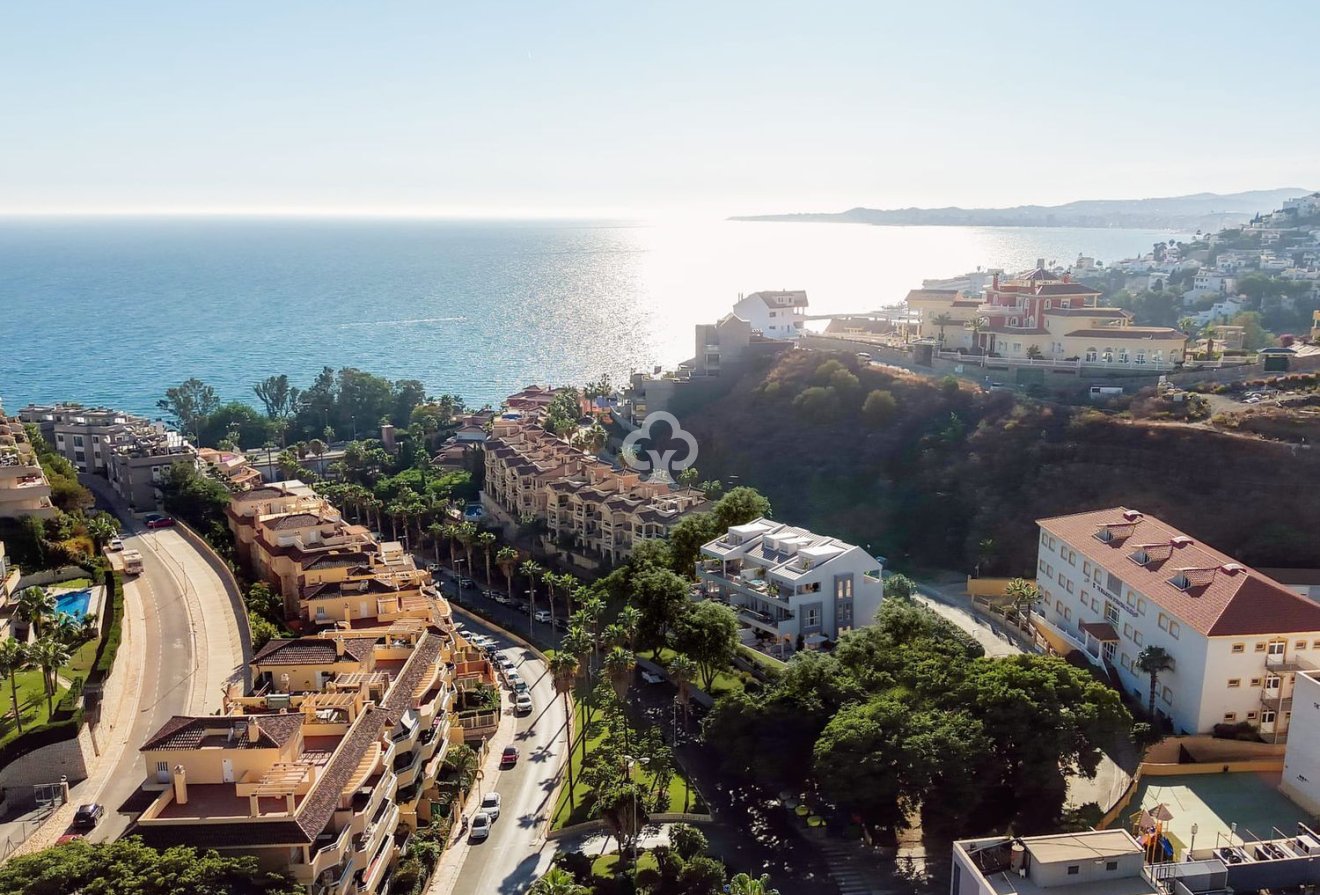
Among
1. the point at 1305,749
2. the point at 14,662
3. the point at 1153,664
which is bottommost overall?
the point at 1305,749

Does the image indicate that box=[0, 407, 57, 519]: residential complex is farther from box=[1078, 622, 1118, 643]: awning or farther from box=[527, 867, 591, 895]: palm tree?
box=[1078, 622, 1118, 643]: awning

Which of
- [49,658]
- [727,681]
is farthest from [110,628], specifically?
[727,681]

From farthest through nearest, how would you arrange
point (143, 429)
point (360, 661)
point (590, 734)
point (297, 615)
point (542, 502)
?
point (143, 429), point (542, 502), point (297, 615), point (590, 734), point (360, 661)

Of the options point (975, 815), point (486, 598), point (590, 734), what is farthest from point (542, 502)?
point (975, 815)

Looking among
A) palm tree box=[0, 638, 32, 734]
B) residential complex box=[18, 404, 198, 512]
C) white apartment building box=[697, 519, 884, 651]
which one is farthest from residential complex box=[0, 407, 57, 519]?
white apartment building box=[697, 519, 884, 651]

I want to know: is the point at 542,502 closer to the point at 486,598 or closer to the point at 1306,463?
the point at 486,598

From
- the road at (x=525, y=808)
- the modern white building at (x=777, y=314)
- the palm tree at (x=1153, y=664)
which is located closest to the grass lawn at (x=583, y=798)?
the road at (x=525, y=808)

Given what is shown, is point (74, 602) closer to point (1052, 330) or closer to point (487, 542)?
point (487, 542)
